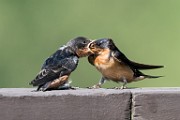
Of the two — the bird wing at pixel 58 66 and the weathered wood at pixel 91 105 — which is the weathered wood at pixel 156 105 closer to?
the weathered wood at pixel 91 105

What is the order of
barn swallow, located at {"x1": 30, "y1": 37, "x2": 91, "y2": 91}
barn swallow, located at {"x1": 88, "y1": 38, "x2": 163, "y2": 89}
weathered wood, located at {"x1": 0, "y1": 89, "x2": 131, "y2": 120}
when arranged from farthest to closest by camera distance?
1. barn swallow, located at {"x1": 88, "y1": 38, "x2": 163, "y2": 89}
2. barn swallow, located at {"x1": 30, "y1": 37, "x2": 91, "y2": 91}
3. weathered wood, located at {"x1": 0, "y1": 89, "x2": 131, "y2": 120}

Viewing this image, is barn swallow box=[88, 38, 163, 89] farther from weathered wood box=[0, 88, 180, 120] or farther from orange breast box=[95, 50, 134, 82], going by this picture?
weathered wood box=[0, 88, 180, 120]

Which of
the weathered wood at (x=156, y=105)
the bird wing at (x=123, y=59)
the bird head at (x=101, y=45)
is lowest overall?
the weathered wood at (x=156, y=105)

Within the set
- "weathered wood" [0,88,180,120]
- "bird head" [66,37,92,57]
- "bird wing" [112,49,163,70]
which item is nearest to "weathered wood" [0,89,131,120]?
"weathered wood" [0,88,180,120]

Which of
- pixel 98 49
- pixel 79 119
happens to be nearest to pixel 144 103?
pixel 79 119

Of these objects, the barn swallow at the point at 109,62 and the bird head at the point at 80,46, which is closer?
the bird head at the point at 80,46

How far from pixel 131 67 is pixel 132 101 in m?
0.64

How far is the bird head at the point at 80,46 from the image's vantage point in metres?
3.98

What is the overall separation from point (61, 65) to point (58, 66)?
19mm

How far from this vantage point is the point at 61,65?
3.87 m

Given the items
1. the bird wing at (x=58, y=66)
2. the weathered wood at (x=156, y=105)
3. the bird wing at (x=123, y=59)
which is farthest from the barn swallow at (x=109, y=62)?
the weathered wood at (x=156, y=105)

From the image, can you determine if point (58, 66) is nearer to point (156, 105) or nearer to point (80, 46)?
point (80, 46)

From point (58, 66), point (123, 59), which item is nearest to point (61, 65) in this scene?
point (58, 66)

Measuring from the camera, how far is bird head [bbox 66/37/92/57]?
3.98 m
